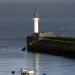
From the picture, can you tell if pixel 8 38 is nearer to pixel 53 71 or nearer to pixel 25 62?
pixel 25 62

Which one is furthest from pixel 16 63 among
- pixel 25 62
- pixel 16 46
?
pixel 16 46

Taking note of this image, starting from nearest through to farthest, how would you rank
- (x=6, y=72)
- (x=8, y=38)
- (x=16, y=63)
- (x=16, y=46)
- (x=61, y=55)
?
1. (x=6, y=72)
2. (x=16, y=63)
3. (x=61, y=55)
4. (x=16, y=46)
5. (x=8, y=38)

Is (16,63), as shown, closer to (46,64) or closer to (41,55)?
(46,64)

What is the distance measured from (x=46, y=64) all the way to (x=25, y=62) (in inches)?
72.0

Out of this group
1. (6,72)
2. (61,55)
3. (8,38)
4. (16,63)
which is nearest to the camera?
(6,72)

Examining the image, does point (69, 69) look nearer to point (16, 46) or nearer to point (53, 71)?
point (53, 71)

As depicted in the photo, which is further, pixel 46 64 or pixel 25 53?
pixel 25 53

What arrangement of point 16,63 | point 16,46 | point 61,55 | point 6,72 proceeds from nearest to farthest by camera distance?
point 6,72 < point 16,63 < point 61,55 < point 16,46

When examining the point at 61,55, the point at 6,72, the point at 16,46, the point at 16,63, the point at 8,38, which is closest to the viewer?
the point at 6,72

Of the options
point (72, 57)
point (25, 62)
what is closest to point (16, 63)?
point (25, 62)

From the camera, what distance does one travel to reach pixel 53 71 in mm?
41750

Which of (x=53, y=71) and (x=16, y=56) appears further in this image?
(x=16, y=56)

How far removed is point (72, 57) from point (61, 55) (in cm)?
216

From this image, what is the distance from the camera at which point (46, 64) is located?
46.7m
